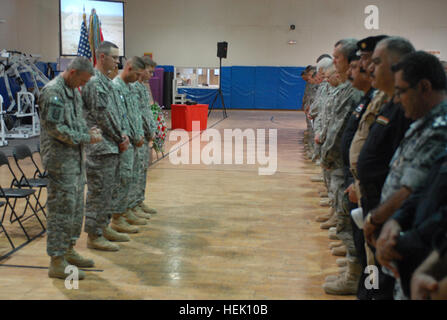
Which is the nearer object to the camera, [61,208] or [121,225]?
[61,208]

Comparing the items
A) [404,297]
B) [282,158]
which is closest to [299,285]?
[404,297]

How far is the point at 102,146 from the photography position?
158 inches

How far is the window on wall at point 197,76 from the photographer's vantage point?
21938mm

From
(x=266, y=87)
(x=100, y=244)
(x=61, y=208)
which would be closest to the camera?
(x=61, y=208)

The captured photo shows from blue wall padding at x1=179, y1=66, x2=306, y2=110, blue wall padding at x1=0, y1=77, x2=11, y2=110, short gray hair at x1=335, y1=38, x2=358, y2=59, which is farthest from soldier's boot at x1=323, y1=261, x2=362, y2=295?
blue wall padding at x1=179, y1=66, x2=306, y2=110

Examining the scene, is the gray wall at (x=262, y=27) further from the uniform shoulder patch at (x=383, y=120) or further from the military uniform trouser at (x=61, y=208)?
the uniform shoulder patch at (x=383, y=120)

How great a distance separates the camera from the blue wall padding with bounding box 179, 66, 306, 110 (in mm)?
21781

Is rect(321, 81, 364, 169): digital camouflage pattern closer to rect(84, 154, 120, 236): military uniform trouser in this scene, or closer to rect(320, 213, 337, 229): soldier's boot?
rect(320, 213, 337, 229): soldier's boot

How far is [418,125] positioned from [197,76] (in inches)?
822

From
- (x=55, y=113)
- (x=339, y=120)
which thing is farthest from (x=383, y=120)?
(x=55, y=113)

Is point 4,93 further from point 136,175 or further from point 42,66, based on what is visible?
point 136,175

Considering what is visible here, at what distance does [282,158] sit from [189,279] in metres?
6.01

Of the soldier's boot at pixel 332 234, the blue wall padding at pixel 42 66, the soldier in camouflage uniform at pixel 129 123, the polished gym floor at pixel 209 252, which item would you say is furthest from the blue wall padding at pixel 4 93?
the soldier's boot at pixel 332 234

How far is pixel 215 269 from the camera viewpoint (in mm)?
3777
